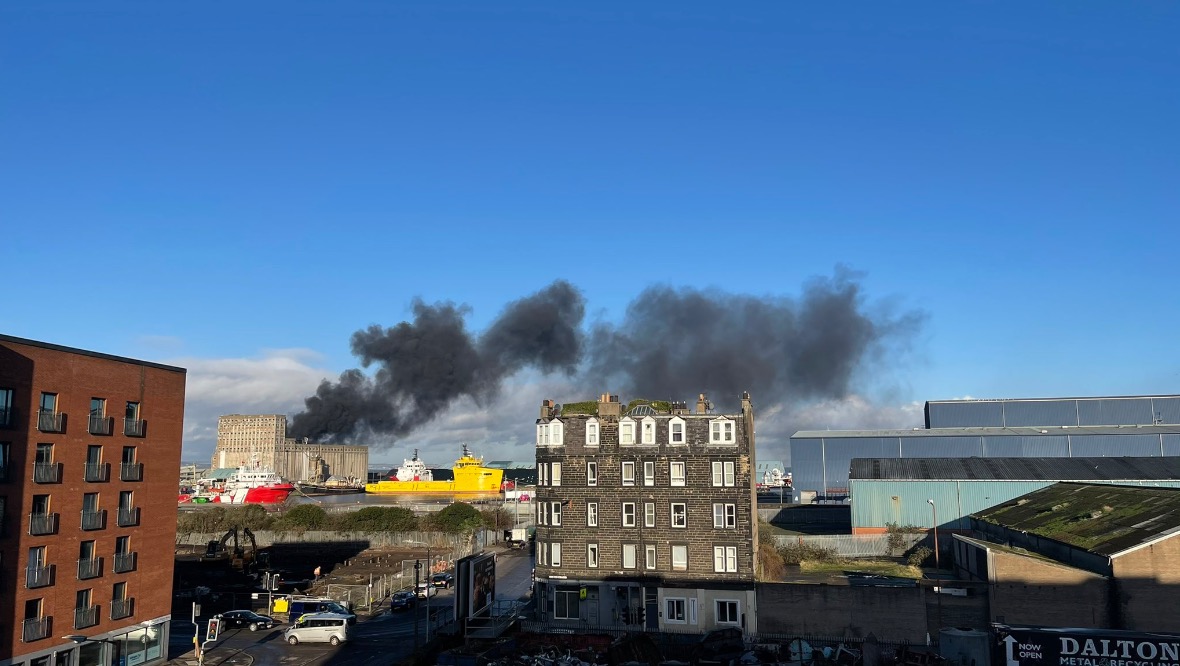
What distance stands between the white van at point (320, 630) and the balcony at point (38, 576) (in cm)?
1394

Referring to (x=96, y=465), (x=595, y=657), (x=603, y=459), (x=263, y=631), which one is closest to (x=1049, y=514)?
(x=603, y=459)

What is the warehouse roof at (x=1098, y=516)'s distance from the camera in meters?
44.0

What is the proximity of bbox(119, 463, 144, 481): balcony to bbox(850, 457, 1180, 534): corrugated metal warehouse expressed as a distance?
6419 cm

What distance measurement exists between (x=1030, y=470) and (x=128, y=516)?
3087 inches

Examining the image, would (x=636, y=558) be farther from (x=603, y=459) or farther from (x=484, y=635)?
(x=484, y=635)

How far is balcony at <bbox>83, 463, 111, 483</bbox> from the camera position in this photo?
131ft

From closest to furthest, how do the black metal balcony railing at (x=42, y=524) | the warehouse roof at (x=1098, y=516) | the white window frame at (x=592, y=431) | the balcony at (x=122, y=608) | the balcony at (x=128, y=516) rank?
the black metal balcony railing at (x=42, y=524) < the balcony at (x=122, y=608) < the balcony at (x=128, y=516) < the warehouse roof at (x=1098, y=516) < the white window frame at (x=592, y=431)

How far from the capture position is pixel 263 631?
166 feet

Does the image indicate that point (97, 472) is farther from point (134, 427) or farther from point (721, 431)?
point (721, 431)

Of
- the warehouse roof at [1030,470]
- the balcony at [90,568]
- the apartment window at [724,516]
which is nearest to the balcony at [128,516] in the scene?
the balcony at [90,568]

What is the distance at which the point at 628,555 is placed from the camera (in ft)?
163

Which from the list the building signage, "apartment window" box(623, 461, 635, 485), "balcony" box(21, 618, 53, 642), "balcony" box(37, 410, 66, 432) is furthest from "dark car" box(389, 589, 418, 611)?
the building signage

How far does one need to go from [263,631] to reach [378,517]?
55089mm

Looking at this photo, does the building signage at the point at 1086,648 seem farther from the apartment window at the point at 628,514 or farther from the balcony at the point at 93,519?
the balcony at the point at 93,519
